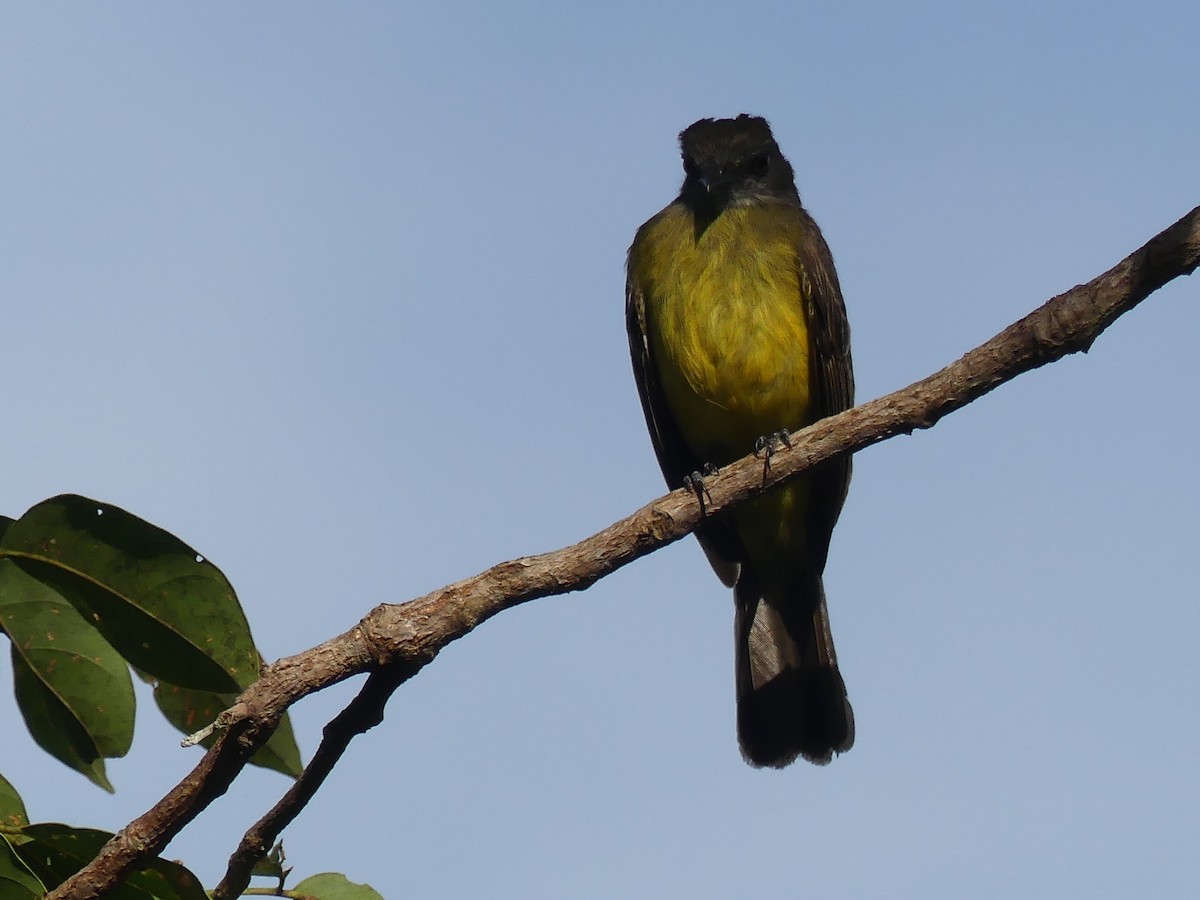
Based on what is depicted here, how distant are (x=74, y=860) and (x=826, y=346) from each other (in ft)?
14.0

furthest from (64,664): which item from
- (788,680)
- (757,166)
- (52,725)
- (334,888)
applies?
(757,166)

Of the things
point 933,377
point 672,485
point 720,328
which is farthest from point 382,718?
point 672,485

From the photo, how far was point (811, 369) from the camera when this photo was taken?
6355mm

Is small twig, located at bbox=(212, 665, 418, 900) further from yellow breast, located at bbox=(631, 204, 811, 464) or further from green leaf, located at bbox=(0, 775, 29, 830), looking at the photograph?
yellow breast, located at bbox=(631, 204, 811, 464)

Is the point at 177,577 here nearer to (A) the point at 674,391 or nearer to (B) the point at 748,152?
(A) the point at 674,391

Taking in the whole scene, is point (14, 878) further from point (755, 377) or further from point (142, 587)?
point (755, 377)

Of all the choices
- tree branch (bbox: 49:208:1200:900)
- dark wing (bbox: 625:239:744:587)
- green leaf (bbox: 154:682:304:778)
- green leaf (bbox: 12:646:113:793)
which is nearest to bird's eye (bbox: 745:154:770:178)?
dark wing (bbox: 625:239:744:587)

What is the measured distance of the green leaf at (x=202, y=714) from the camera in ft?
10.5

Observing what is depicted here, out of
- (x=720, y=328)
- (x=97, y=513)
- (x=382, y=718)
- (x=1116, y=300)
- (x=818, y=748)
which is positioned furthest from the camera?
(x=818, y=748)

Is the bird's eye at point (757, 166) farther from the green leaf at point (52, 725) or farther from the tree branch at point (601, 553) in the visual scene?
the green leaf at point (52, 725)

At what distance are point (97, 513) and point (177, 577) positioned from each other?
21 centimetres

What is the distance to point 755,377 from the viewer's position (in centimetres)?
617

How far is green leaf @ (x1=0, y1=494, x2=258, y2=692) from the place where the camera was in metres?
2.92

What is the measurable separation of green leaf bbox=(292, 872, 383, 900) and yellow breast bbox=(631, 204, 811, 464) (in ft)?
11.4
